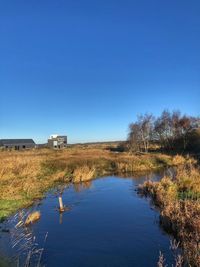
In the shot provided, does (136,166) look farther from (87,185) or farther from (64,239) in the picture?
(64,239)

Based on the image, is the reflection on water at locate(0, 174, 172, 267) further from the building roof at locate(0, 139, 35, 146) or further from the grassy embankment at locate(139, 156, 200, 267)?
the building roof at locate(0, 139, 35, 146)

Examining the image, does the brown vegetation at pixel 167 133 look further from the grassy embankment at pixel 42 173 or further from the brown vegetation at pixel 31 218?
the brown vegetation at pixel 31 218

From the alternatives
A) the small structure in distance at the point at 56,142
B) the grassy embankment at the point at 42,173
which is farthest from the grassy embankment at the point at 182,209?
the small structure in distance at the point at 56,142

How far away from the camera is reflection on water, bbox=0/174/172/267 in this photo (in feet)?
35.7

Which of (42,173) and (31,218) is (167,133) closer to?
(42,173)

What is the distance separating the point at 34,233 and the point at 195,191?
10.0 metres

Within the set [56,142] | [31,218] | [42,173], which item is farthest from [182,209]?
[56,142]

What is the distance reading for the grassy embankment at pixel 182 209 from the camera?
400 inches

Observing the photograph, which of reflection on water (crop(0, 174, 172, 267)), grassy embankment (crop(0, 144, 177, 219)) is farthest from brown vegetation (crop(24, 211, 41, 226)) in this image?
grassy embankment (crop(0, 144, 177, 219))

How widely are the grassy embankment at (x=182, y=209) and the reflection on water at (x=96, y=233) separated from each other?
24.7 inches

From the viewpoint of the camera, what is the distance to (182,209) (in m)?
14.6

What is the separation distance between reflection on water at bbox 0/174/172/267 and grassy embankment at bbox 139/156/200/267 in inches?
24.7

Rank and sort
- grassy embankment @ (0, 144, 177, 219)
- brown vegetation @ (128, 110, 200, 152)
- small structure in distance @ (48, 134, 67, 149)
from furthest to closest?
small structure in distance @ (48, 134, 67, 149), brown vegetation @ (128, 110, 200, 152), grassy embankment @ (0, 144, 177, 219)

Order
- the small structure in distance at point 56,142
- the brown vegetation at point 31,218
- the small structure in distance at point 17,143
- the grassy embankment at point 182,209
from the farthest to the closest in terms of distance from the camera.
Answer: the small structure in distance at point 56,142, the small structure in distance at point 17,143, the brown vegetation at point 31,218, the grassy embankment at point 182,209
